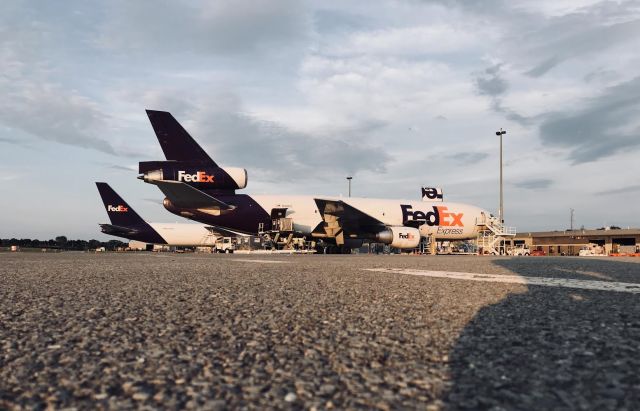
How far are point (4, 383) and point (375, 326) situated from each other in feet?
6.99

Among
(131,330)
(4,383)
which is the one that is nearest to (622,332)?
(131,330)

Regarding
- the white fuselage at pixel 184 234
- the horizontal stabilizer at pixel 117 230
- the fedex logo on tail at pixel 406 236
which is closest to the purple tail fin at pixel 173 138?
the fedex logo on tail at pixel 406 236

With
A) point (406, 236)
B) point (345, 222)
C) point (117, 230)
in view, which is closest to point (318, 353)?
point (406, 236)

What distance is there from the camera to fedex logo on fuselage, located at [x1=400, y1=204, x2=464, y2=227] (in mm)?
30703

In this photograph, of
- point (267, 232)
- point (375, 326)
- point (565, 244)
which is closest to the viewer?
point (375, 326)

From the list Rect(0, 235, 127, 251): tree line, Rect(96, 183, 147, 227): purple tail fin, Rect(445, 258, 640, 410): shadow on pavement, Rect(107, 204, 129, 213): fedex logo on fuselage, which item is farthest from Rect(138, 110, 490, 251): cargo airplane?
Rect(0, 235, 127, 251): tree line

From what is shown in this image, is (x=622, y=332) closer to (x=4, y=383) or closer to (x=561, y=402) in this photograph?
(x=561, y=402)

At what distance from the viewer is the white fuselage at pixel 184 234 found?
4547 cm

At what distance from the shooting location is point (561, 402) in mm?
1747

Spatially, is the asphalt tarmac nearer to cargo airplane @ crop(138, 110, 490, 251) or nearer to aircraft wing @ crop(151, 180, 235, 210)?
aircraft wing @ crop(151, 180, 235, 210)

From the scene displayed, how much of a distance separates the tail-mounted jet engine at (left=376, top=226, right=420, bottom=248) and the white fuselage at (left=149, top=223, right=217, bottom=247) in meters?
24.9

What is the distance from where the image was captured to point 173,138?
81.1ft

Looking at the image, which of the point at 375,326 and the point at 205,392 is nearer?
the point at 205,392

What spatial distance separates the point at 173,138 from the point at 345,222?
11162mm
